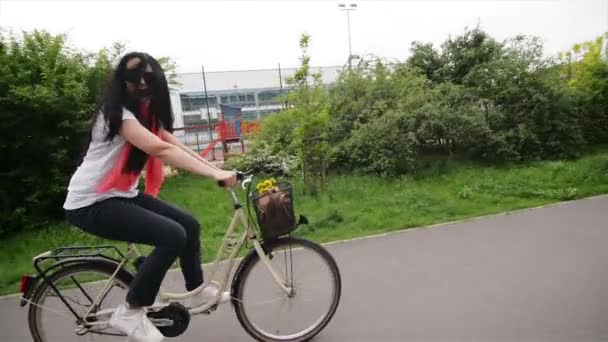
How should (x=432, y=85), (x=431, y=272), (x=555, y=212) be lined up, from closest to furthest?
(x=431, y=272) < (x=555, y=212) < (x=432, y=85)

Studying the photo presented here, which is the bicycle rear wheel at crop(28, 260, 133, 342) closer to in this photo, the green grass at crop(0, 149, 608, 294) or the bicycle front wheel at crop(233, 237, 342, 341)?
the bicycle front wheel at crop(233, 237, 342, 341)

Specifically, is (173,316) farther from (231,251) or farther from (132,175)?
(132,175)

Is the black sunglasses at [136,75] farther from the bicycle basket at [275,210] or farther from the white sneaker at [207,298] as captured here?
the white sneaker at [207,298]

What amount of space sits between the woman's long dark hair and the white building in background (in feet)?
38.6

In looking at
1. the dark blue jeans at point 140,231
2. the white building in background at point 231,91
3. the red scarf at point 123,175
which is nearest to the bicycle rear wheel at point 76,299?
the dark blue jeans at point 140,231

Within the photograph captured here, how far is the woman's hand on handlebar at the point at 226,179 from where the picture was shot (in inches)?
94.3

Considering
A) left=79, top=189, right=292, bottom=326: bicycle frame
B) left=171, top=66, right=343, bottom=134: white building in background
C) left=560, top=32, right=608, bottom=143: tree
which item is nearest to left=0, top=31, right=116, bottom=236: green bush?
left=79, top=189, right=292, bottom=326: bicycle frame

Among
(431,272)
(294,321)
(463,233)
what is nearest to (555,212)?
(463,233)

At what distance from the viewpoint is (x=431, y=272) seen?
158 inches

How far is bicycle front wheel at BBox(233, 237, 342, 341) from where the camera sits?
279cm

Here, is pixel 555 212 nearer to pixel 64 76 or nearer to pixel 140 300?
pixel 140 300

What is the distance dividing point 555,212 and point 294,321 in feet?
13.9

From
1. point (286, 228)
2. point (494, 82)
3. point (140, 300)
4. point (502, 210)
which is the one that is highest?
point (494, 82)

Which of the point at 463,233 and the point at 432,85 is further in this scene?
the point at 432,85
